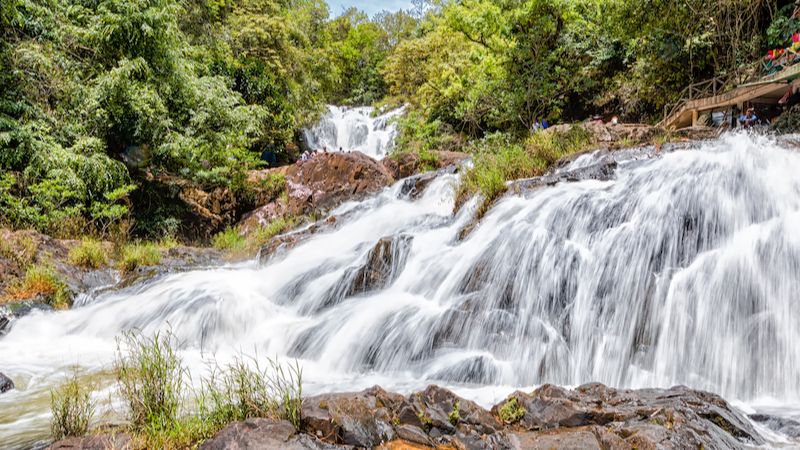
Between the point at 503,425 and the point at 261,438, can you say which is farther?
the point at 503,425

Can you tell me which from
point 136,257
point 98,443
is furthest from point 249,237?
point 98,443

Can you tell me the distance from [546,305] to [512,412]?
262cm

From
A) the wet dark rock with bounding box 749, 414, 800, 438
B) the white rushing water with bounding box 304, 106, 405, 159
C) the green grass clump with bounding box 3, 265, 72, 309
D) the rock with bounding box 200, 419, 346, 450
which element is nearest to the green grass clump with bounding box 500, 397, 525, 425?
the rock with bounding box 200, 419, 346, 450

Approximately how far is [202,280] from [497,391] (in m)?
6.37

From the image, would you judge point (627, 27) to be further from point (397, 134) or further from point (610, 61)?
point (397, 134)

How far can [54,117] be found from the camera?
1155 centimetres

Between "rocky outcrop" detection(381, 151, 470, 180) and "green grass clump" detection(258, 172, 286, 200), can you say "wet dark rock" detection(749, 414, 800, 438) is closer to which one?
"rocky outcrop" detection(381, 151, 470, 180)

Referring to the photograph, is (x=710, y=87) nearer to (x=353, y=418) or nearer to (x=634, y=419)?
(x=634, y=419)

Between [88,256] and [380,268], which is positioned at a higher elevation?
[380,268]

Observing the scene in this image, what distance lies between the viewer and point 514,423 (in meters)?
2.85

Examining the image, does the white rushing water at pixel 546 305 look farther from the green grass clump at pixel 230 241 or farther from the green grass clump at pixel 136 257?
the green grass clump at pixel 230 241

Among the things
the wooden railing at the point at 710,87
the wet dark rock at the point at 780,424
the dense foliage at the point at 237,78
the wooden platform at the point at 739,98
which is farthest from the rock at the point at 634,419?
the wooden railing at the point at 710,87

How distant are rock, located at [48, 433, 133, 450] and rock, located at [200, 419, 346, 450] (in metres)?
0.46

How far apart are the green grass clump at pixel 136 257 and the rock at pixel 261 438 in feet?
28.7
